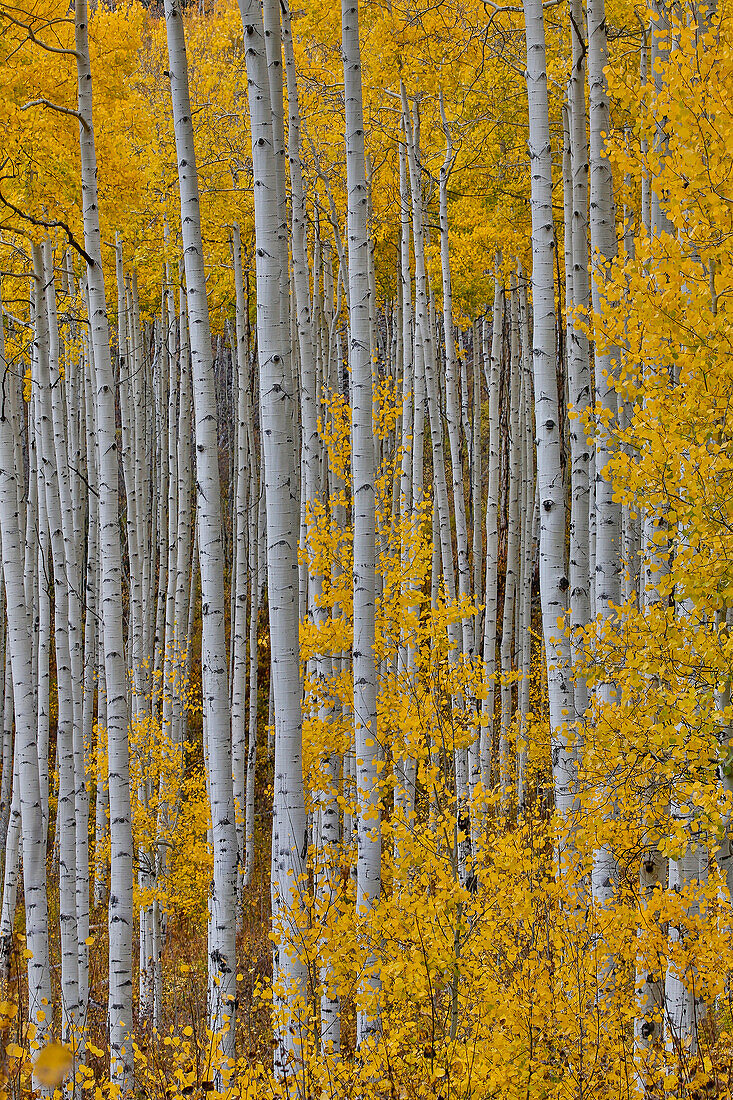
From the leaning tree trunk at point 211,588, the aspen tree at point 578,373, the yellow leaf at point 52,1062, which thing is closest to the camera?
the yellow leaf at point 52,1062

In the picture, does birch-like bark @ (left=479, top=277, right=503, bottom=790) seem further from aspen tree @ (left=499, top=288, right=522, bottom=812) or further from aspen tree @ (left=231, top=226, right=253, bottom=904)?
aspen tree @ (left=231, top=226, right=253, bottom=904)

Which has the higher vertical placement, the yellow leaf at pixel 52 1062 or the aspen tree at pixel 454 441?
the aspen tree at pixel 454 441

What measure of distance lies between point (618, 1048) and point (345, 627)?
142 inches

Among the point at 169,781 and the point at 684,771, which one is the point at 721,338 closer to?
the point at 684,771

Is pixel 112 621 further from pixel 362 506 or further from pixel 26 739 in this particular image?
pixel 362 506

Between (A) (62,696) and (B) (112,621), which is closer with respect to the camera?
(B) (112,621)

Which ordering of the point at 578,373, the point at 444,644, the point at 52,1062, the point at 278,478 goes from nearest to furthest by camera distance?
the point at 52,1062 → the point at 278,478 → the point at 578,373 → the point at 444,644

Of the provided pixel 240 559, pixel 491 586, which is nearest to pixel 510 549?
pixel 491 586

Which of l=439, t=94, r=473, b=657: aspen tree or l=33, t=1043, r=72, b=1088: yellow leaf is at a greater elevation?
l=439, t=94, r=473, b=657: aspen tree

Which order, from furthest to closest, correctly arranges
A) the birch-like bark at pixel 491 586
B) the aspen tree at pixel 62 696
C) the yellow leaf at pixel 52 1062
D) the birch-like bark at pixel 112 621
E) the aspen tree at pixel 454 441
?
the birch-like bark at pixel 491 586 < the aspen tree at pixel 454 441 < the aspen tree at pixel 62 696 < the birch-like bark at pixel 112 621 < the yellow leaf at pixel 52 1062

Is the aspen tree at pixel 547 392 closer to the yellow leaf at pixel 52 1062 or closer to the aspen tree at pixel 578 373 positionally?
the aspen tree at pixel 578 373

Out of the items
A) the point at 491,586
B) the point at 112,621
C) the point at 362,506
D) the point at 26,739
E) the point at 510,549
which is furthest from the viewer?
the point at 510,549

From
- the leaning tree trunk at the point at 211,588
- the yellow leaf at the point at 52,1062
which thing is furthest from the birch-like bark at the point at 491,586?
the yellow leaf at the point at 52,1062

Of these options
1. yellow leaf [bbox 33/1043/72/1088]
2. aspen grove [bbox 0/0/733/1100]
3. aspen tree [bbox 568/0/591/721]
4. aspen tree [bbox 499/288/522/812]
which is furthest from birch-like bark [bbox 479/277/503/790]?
yellow leaf [bbox 33/1043/72/1088]
